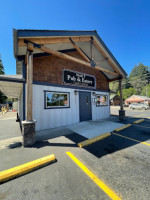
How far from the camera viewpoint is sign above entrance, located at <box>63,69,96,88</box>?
22.3 feet

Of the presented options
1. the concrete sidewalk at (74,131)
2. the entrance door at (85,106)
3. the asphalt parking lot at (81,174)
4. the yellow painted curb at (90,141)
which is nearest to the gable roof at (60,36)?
the entrance door at (85,106)

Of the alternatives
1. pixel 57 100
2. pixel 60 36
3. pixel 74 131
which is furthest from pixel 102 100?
pixel 60 36

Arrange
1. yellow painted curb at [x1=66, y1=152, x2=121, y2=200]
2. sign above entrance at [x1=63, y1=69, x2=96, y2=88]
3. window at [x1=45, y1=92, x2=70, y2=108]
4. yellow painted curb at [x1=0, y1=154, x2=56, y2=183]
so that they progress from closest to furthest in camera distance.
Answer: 1. yellow painted curb at [x1=66, y1=152, x2=121, y2=200]
2. yellow painted curb at [x1=0, y1=154, x2=56, y2=183]
3. window at [x1=45, y1=92, x2=70, y2=108]
4. sign above entrance at [x1=63, y1=69, x2=96, y2=88]

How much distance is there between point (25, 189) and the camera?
5.77 ft

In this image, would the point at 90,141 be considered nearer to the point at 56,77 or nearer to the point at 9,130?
the point at 56,77

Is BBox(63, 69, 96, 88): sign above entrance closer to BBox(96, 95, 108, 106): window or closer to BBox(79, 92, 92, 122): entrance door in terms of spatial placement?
BBox(79, 92, 92, 122): entrance door

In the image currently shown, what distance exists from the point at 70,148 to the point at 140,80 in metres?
76.0

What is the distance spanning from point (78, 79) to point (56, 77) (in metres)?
2.01

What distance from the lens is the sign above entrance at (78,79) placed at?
6.79m

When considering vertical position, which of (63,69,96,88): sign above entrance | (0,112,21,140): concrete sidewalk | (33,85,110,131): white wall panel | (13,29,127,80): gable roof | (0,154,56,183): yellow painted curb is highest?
(13,29,127,80): gable roof

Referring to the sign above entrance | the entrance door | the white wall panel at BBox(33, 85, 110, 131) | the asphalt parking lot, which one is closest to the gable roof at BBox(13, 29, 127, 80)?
the sign above entrance

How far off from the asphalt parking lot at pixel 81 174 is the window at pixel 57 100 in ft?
9.76

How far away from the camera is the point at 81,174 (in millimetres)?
2115

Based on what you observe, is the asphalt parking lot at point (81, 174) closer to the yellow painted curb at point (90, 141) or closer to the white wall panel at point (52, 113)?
the yellow painted curb at point (90, 141)
